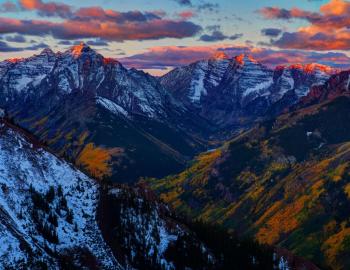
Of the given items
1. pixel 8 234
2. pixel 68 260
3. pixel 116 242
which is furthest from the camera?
pixel 116 242

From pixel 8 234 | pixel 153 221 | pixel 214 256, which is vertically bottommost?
pixel 214 256

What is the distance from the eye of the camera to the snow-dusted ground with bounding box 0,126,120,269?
5512 inches

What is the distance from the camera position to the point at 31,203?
164 metres

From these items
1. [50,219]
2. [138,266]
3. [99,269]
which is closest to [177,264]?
[138,266]

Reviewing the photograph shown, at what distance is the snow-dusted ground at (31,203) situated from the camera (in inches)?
5512

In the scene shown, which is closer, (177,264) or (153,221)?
(177,264)

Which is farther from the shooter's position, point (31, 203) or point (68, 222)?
point (68, 222)

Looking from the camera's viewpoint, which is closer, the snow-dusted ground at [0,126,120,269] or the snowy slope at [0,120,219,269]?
the snow-dusted ground at [0,126,120,269]

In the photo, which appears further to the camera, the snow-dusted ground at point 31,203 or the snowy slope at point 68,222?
the snowy slope at point 68,222

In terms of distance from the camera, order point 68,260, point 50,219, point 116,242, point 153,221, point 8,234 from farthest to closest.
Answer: point 153,221, point 116,242, point 50,219, point 68,260, point 8,234

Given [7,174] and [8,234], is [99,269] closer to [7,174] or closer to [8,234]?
[8,234]

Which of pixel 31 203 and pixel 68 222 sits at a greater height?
pixel 31 203

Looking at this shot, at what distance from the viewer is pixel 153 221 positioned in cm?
19200

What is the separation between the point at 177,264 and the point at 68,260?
133 feet
